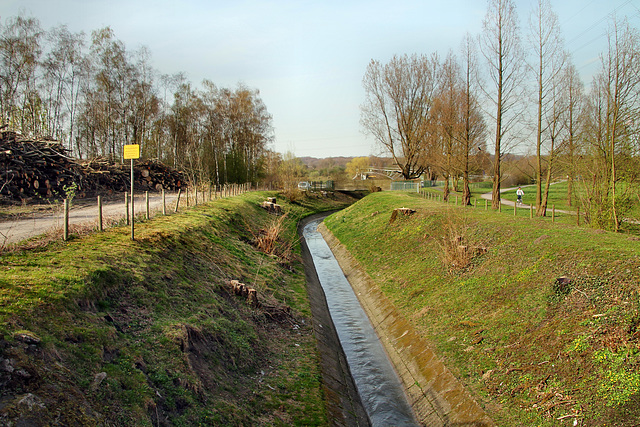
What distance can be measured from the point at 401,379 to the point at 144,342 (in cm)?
705

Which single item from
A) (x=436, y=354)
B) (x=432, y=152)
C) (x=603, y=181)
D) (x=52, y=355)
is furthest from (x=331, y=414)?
(x=432, y=152)

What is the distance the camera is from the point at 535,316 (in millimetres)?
9898

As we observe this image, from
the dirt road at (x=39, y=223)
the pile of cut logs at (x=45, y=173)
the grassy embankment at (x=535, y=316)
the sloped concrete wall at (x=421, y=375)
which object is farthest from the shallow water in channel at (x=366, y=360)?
the pile of cut logs at (x=45, y=173)

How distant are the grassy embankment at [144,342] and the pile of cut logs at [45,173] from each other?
6.29 meters

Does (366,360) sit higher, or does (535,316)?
(535,316)

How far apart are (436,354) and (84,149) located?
138 feet

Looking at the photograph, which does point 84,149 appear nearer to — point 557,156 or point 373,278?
point 373,278

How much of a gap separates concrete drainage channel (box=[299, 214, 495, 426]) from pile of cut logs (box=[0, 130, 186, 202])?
10.8 metres

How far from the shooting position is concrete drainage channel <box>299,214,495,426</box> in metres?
8.96

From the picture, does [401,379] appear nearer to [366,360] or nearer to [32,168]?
[366,360]

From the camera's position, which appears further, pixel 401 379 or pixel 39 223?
pixel 39 223

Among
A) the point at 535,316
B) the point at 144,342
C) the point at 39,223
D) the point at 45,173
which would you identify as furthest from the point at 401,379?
the point at 45,173

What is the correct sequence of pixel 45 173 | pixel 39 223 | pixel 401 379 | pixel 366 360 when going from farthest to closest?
pixel 45 173
pixel 39 223
pixel 366 360
pixel 401 379

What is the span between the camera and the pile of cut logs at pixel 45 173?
18.6 m
